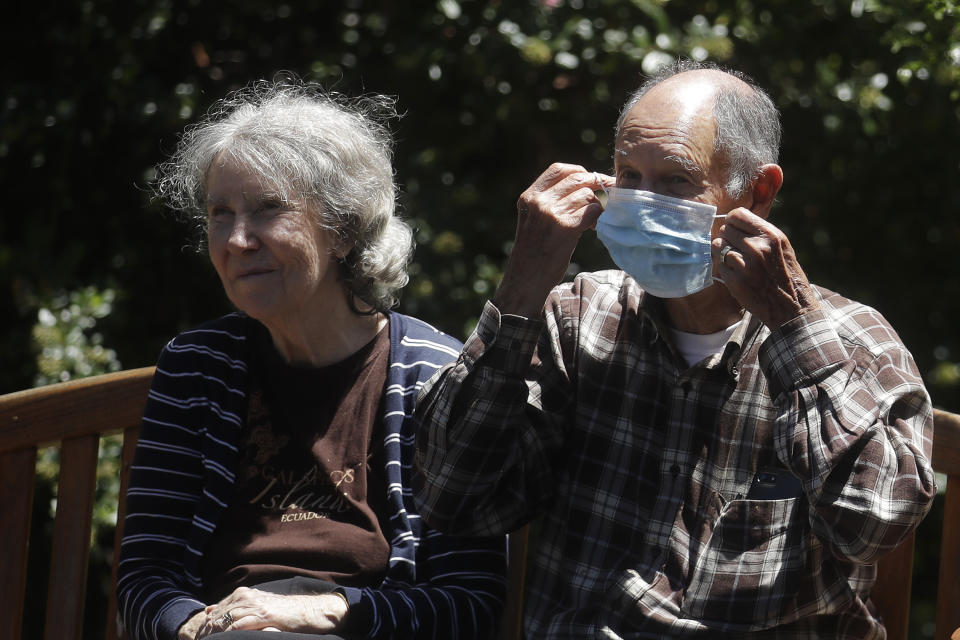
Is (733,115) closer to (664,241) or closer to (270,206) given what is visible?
(664,241)

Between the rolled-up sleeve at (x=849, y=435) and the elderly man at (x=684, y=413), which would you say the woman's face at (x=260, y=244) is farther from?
the rolled-up sleeve at (x=849, y=435)

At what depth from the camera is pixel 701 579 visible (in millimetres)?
2426

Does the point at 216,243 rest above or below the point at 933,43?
below

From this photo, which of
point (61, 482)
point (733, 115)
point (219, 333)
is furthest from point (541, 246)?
point (61, 482)

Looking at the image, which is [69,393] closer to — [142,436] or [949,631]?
[142,436]

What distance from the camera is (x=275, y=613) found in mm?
2482

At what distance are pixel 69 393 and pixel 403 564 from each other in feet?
3.22

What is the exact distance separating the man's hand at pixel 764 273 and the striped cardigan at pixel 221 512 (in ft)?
2.71

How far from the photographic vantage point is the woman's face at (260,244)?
2783 mm

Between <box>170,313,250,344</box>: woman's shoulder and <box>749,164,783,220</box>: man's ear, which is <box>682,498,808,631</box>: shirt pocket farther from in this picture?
<box>170,313,250,344</box>: woman's shoulder

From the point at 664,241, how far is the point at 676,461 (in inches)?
18.4

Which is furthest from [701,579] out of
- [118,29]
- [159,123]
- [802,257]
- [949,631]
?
[118,29]

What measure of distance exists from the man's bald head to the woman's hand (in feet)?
3.88

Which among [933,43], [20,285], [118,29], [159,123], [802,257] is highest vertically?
[933,43]
